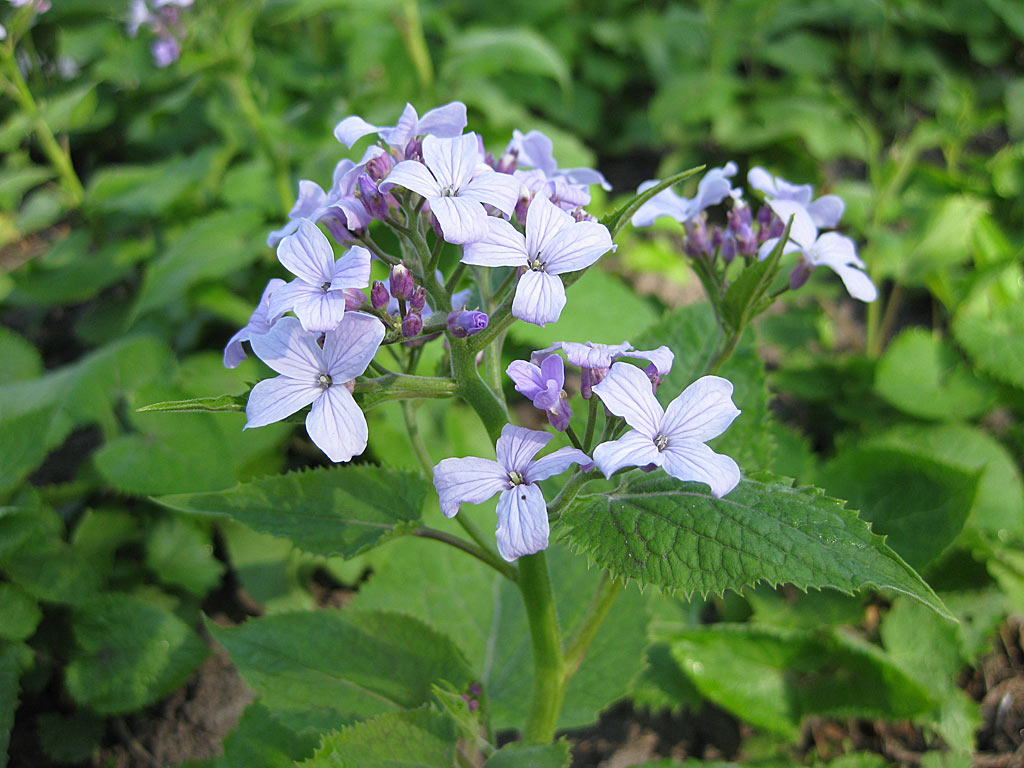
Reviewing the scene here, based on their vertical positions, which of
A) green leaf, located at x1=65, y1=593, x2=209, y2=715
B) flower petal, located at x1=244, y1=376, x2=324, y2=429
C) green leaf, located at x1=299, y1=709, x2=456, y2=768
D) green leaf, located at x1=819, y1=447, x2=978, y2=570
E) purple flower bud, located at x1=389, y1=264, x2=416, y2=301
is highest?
purple flower bud, located at x1=389, y1=264, x2=416, y2=301

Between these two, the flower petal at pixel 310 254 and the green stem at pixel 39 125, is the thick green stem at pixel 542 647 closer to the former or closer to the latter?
the flower petal at pixel 310 254

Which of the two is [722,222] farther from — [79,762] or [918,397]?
[79,762]


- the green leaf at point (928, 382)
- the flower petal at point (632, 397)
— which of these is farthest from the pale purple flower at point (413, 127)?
the green leaf at point (928, 382)

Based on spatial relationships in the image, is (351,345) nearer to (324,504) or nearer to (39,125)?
(324,504)

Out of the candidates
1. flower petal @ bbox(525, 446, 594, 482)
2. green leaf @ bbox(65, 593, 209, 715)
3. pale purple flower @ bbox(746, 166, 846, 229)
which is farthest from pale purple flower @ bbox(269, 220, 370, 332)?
green leaf @ bbox(65, 593, 209, 715)

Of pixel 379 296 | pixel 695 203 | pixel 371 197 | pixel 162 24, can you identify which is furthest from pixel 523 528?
pixel 162 24

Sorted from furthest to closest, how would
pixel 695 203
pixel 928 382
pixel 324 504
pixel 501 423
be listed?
pixel 928 382 → pixel 695 203 → pixel 324 504 → pixel 501 423

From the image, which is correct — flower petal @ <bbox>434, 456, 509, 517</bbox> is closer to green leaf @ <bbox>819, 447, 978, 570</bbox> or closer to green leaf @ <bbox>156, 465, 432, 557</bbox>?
green leaf @ <bbox>156, 465, 432, 557</bbox>
